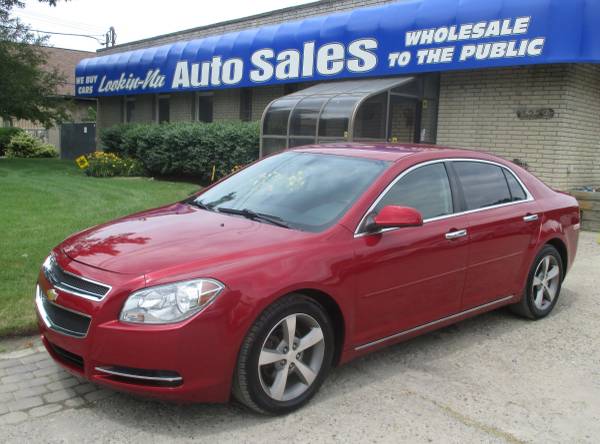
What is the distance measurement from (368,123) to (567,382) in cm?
847

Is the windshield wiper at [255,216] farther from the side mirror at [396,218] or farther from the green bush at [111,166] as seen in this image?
the green bush at [111,166]

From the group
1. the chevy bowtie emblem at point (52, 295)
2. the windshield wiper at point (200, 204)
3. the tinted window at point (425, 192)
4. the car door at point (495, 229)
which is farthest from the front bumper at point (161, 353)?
the car door at point (495, 229)

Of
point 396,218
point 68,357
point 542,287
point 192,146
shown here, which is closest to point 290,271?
point 396,218

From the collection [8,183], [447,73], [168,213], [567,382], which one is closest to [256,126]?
[447,73]

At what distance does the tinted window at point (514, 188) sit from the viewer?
202 inches

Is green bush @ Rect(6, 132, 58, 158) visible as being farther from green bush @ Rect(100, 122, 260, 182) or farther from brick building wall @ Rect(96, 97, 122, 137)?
green bush @ Rect(100, 122, 260, 182)

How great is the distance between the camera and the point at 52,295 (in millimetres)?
3420

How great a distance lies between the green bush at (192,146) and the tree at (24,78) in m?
4.10

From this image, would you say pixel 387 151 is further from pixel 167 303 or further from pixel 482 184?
pixel 167 303

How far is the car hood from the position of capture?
10.8ft

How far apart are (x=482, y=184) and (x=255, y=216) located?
6.52ft

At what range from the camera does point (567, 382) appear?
13.4ft

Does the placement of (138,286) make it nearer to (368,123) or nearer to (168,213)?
(168,213)

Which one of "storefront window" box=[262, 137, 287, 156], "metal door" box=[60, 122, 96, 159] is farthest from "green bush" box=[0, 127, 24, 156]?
"storefront window" box=[262, 137, 287, 156]
